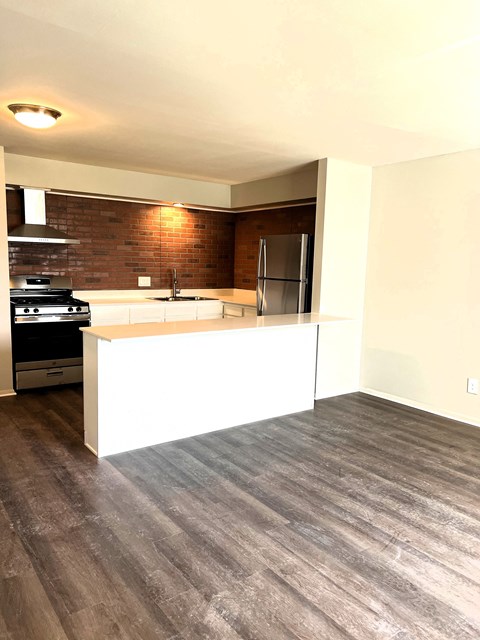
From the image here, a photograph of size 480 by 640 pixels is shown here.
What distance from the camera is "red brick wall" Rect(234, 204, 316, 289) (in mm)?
5609

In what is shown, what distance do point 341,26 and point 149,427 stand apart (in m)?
2.67

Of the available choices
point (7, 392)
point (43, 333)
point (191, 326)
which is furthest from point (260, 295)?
point (7, 392)

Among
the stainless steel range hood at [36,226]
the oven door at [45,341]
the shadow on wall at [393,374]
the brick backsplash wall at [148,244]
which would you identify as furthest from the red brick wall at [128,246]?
the shadow on wall at [393,374]

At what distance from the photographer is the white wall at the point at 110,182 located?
474 centimetres

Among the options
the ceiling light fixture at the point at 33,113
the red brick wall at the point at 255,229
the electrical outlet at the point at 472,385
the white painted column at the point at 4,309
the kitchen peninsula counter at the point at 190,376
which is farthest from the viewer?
the red brick wall at the point at 255,229

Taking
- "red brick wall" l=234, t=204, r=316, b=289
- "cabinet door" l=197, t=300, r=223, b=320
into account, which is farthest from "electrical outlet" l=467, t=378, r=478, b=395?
"cabinet door" l=197, t=300, r=223, b=320

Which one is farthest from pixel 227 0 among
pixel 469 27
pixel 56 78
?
pixel 56 78

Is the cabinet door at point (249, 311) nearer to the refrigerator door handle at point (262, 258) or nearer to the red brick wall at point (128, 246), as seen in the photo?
the refrigerator door handle at point (262, 258)

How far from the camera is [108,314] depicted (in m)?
5.03

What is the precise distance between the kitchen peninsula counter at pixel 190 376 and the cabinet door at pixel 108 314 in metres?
1.61

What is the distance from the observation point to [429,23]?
73.7 inches

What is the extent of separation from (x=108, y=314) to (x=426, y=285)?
322 cm

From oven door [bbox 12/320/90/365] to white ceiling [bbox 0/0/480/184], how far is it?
171 cm

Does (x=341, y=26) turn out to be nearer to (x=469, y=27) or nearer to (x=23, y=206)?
(x=469, y=27)
